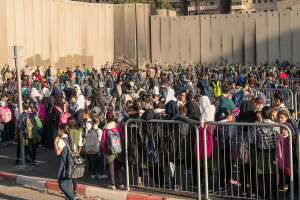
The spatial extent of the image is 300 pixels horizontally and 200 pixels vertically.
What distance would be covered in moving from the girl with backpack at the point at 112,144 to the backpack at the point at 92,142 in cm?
59

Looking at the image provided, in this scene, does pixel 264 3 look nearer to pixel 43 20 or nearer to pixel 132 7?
pixel 132 7

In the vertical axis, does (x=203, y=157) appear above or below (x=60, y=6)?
below

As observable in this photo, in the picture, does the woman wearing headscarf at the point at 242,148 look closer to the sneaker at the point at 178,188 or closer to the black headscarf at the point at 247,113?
the sneaker at the point at 178,188

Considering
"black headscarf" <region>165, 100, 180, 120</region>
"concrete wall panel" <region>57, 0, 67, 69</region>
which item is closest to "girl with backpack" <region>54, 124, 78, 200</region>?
"black headscarf" <region>165, 100, 180, 120</region>

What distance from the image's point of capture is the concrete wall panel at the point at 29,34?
135 ft

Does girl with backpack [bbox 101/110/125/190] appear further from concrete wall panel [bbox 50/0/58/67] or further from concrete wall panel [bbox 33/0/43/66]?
concrete wall panel [bbox 50/0/58/67]

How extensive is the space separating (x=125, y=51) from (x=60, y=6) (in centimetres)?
850

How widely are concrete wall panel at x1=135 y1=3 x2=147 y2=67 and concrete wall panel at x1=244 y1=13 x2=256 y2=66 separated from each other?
34.2ft

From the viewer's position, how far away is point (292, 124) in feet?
26.2

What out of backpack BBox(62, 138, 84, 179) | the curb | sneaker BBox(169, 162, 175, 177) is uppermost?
backpack BBox(62, 138, 84, 179)

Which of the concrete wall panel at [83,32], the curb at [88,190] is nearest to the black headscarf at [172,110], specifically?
the curb at [88,190]

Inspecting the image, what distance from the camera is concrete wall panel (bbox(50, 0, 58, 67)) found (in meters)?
43.4

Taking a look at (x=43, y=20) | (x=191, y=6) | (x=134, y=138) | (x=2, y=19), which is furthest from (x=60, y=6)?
(x=191, y=6)

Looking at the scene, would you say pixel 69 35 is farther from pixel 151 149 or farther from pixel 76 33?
pixel 151 149
